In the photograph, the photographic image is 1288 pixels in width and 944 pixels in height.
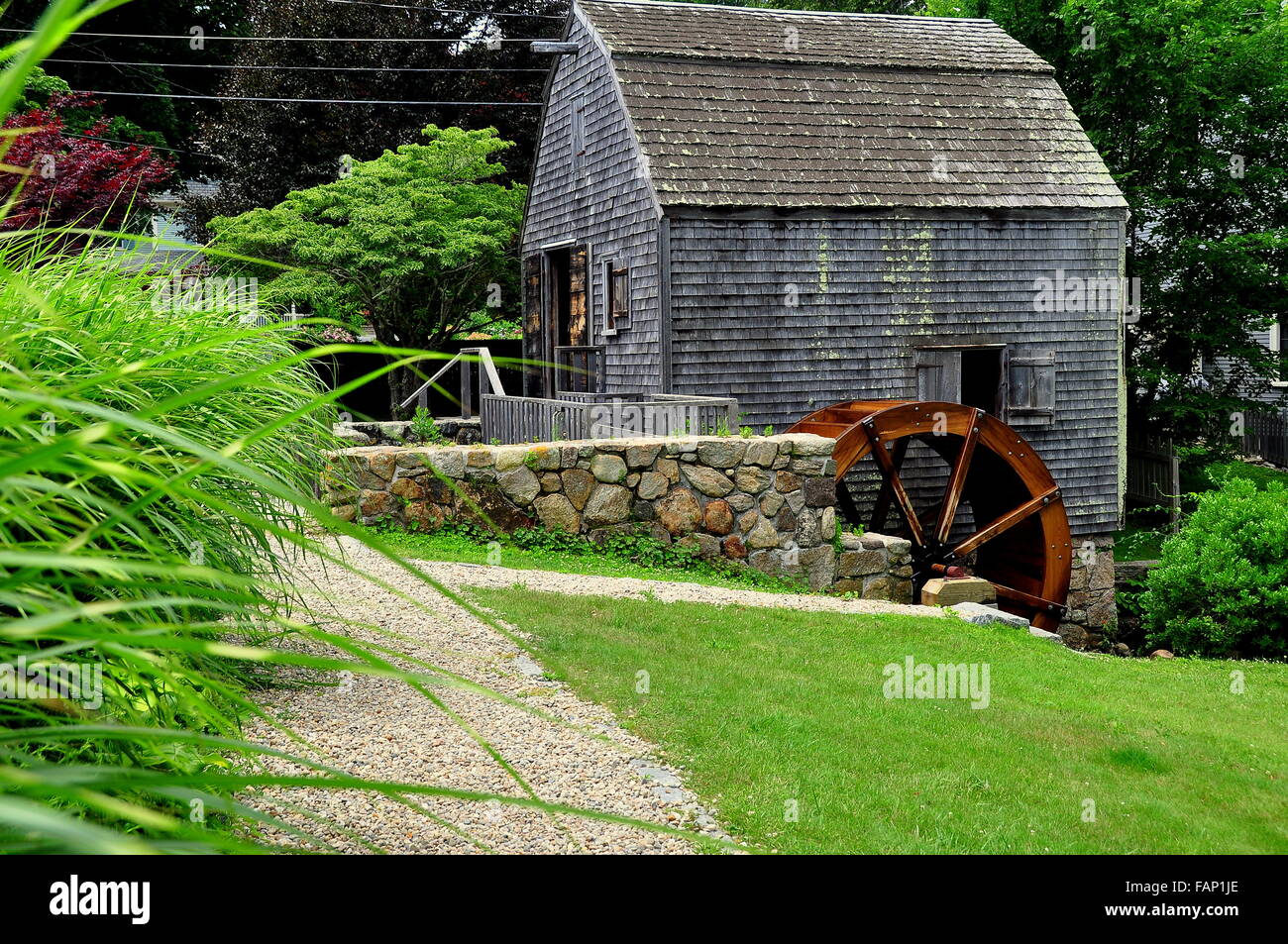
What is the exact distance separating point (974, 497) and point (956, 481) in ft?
5.66

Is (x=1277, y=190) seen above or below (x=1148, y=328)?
above

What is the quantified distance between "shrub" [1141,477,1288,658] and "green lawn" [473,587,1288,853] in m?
2.86

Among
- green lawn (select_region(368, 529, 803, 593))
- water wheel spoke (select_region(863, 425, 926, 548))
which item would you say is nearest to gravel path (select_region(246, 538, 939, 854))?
green lawn (select_region(368, 529, 803, 593))

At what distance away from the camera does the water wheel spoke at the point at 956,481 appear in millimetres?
13648

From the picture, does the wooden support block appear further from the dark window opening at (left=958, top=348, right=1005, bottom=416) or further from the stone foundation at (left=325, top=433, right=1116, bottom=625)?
the dark window opening at (left=958, top=348, right=1005, bottom=416)

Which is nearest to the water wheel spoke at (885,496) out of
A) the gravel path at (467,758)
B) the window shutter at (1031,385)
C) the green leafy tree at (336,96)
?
the window shutter at (1031,385)

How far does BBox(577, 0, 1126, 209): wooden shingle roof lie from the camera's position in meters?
14.6

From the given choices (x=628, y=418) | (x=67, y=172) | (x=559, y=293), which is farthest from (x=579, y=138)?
(x=67, y=172)

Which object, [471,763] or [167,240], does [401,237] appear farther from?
[167,240]
